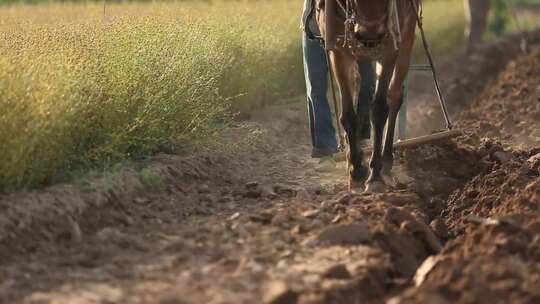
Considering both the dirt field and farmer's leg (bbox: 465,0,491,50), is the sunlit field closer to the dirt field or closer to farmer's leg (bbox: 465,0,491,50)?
the dirt field

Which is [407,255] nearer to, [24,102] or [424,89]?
[24,102]

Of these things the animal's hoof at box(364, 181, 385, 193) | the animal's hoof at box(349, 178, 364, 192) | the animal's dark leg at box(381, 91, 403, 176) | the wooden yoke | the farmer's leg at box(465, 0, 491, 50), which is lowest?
the farmer's leg at box(465, 0, 491, 50)

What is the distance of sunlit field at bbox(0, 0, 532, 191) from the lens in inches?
253

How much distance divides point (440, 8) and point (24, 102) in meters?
16.0

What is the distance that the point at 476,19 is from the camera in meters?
20.2

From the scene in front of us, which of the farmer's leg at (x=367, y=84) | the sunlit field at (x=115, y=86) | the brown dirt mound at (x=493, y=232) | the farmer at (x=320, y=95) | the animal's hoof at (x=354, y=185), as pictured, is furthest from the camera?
the farmer at (x=320, y=95)

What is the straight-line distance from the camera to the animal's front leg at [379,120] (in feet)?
24.7

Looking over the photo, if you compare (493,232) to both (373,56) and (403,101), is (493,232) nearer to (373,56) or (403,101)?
(373,56)

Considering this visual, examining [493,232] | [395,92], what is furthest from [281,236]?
[395,92]

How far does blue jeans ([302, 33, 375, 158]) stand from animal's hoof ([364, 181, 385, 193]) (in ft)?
4.01

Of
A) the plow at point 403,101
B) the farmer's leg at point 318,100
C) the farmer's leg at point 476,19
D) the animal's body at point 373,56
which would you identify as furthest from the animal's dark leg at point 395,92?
the farmer's leg at point 476,19

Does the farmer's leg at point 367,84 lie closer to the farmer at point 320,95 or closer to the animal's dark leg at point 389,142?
the farmer at point 320,95

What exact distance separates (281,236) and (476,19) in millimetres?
14886

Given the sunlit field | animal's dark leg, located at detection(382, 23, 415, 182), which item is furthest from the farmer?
the sunlit field
